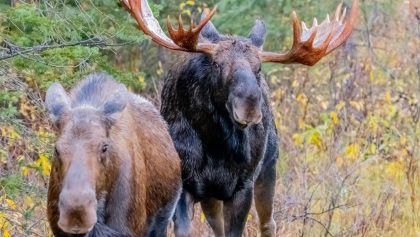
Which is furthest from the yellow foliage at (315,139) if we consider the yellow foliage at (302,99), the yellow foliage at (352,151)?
the yellow foliage at (302,99)

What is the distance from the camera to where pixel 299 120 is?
47.1 feet

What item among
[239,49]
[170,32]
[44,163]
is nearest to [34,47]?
[170,32]

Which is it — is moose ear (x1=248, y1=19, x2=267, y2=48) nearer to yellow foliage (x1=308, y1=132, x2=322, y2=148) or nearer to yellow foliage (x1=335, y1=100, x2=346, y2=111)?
yellow foliage (x1=308, y1=132, x2=322, y2=148)

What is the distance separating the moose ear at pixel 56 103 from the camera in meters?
7.31

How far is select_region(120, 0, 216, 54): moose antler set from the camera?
30.0 ft

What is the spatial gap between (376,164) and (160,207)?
507 cm

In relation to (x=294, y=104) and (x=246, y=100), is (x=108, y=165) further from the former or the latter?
(x=294, y=104)

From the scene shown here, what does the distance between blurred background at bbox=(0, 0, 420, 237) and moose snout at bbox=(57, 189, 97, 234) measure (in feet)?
7.20

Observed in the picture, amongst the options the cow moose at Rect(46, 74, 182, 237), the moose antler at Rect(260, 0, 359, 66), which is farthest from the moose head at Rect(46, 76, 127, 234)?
the moose antler at Rect(260, 0, 359, 66)

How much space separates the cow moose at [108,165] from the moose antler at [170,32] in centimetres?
70

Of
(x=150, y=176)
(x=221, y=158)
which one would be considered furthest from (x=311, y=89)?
(x=150, y=176)

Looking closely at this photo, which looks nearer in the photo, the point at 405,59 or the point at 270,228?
the point at 270,228

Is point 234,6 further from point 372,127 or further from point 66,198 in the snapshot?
point 66,198

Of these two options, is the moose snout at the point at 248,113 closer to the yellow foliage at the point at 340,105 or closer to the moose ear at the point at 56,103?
the moose ear at the point at 56,103
